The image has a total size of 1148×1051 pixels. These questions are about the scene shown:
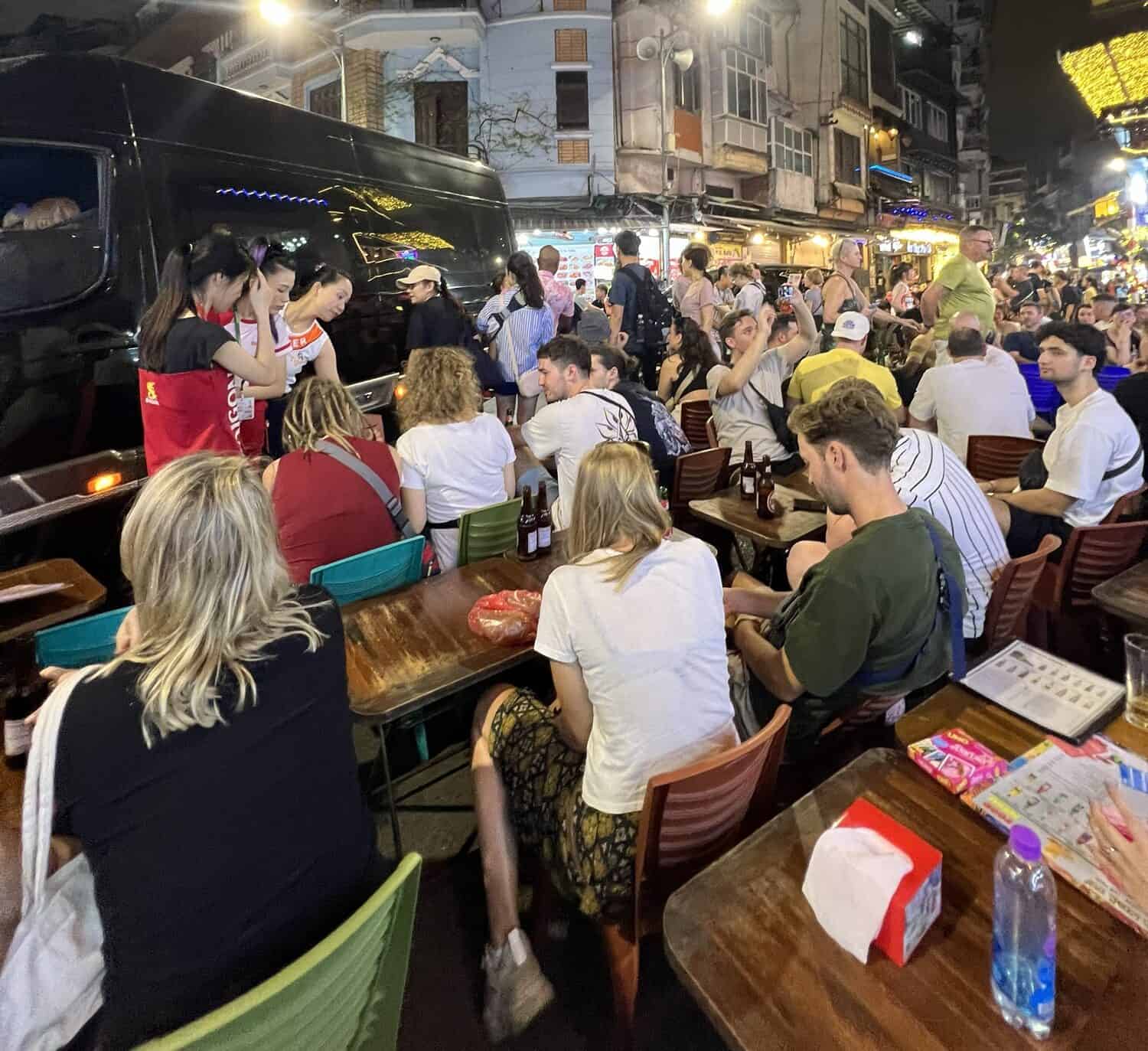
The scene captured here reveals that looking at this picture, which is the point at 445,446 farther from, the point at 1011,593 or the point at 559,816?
the point at 1011,593

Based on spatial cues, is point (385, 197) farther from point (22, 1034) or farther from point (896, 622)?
point (22, 1034)

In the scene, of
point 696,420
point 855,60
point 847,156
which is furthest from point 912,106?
point 696,420

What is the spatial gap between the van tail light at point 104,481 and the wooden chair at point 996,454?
5.22 meters

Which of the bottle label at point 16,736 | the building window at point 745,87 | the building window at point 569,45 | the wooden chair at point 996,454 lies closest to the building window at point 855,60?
the building window at point 745,87

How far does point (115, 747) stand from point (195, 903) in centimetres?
33

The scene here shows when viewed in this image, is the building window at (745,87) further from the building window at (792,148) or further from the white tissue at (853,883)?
the white tissue at (853,883)

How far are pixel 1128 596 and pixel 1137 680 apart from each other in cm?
95

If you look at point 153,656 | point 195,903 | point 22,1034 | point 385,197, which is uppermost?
point 385,197

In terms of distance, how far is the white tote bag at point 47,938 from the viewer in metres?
1.19

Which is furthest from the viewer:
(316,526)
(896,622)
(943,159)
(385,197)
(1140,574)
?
(943,159)

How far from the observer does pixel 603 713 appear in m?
1.88

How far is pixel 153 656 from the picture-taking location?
1.36 m

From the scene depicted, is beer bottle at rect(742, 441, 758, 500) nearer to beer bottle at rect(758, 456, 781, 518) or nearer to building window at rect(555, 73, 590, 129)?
beer bottle at rect(758, 456, 781, 518)

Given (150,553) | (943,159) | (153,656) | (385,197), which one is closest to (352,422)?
(150,553)
